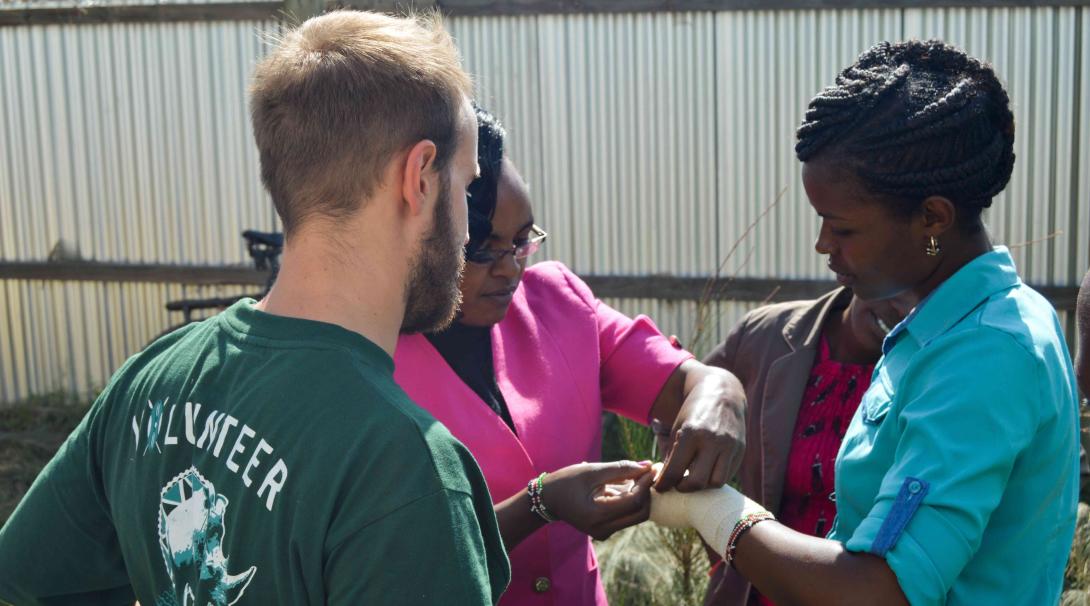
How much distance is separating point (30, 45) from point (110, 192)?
948 mm

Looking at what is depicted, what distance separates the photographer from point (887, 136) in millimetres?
1916

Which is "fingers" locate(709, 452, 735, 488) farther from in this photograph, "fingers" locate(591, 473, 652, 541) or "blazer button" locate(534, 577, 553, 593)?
"blazer button" locate(534, 577, 553, 593)

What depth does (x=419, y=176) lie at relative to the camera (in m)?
1.45

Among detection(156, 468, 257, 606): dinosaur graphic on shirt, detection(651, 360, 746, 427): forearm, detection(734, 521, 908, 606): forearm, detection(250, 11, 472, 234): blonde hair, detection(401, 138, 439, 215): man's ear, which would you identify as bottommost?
detection(734, 521, 908, 606): forearm

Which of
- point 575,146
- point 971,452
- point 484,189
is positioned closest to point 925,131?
point 971,452

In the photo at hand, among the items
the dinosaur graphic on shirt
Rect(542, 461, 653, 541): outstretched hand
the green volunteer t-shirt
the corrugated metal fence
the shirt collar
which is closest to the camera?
the green volunteer t-shirt

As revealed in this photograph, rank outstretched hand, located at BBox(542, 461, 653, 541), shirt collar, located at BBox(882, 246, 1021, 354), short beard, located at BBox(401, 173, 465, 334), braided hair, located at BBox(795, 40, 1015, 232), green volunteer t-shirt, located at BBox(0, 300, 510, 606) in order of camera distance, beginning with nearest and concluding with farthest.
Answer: green volunteer t-shirt, located at BBox(0, 300, 510, 606) < short beard, located at BBox(401, 173, 465, 334) < shirt collar, located at BBox(882, 246, 1021, 354) < braided hair, located at BBox(795, 40, 1015, 232) < outstretched hand, located at BBox(542, 461, 653, 541)

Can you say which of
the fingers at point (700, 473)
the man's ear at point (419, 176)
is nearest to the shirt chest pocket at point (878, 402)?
the fingers at point (700, 473)

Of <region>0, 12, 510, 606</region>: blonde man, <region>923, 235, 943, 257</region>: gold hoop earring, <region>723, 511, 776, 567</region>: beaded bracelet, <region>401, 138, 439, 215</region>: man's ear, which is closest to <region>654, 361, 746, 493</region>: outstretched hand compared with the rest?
<region>723, 511, 776, 567</region>: beaded bracelet

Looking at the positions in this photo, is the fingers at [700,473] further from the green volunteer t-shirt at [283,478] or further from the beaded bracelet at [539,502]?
the green volunteer t-shirt at [283,478]

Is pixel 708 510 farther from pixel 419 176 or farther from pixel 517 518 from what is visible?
pixel 419 176

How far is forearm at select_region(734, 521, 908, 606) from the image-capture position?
163cm

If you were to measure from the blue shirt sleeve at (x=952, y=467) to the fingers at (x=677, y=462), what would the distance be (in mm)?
496

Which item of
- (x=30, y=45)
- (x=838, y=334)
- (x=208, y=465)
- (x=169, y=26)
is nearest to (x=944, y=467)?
(x=208, y=465)
